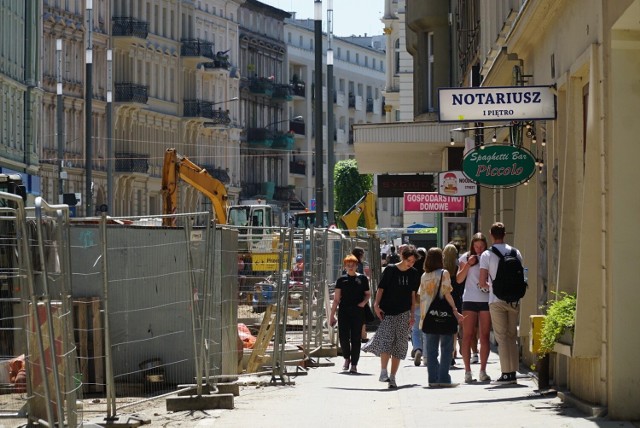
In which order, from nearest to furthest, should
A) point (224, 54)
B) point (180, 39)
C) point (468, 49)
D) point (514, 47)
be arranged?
point (514, 47) < point (468, 49) < point (180, 39) < point (224, 54)

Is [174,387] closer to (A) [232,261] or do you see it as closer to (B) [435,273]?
(A) [232,261]

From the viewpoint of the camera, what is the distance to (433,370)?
19.7 meters

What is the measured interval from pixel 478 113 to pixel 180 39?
265ft

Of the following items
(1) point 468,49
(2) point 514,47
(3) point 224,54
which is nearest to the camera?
(2) point 514,47

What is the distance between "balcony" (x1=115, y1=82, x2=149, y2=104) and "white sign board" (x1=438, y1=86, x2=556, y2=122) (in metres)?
69.9

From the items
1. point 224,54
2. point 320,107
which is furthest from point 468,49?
point 224,54

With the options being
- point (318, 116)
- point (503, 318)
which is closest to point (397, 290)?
point (503, 318)

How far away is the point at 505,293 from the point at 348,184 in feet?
351

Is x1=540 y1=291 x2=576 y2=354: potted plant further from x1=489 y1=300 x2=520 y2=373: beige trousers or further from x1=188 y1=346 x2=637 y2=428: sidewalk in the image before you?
x1=489 y1=300 x2=520 y2=373: beige trousers

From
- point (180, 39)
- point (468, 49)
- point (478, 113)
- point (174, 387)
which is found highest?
point (180, 39)

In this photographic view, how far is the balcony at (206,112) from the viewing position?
9838 cm

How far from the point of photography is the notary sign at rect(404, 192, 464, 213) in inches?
1519

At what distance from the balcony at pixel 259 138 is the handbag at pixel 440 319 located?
97.2 m

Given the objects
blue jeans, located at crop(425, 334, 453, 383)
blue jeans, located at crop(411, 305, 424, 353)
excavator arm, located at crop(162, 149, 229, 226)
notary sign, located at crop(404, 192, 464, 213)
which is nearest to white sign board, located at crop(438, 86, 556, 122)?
blue jeans, located at crop(425, 334, 453, 383)
